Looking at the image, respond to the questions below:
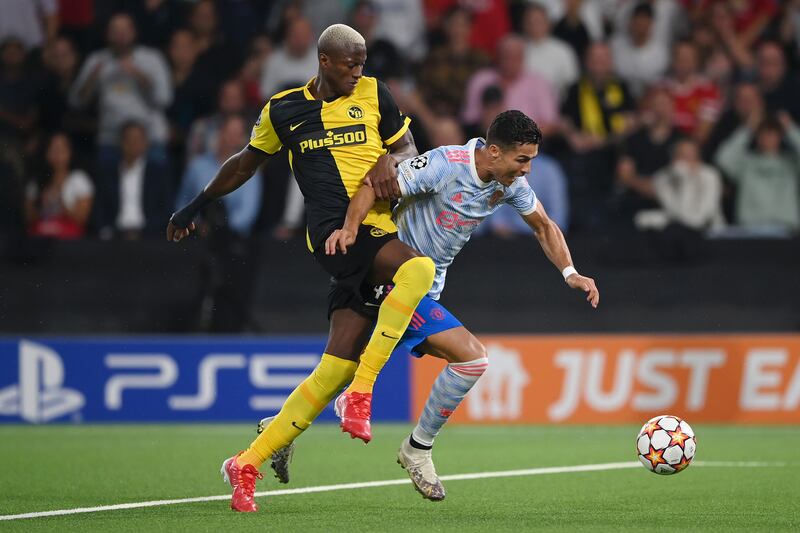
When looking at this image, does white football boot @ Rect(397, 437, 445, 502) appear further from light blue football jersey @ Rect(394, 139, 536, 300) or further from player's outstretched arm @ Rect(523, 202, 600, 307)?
player's outstretched arm @ Rect(523, 202, 600, 307)

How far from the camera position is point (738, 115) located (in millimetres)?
14047

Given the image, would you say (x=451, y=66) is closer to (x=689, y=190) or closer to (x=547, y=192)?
(x=547, y=192)

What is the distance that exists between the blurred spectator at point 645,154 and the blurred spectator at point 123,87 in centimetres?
454

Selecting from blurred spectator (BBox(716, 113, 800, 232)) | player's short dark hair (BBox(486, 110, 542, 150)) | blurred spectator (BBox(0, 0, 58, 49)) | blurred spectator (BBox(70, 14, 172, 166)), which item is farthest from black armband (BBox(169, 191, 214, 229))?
blurred spectator (BBox(0, 0, 58, 49))

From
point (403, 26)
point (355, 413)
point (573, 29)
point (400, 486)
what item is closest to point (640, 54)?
point (573, 29)

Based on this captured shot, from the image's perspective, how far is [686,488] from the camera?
25.5 feet

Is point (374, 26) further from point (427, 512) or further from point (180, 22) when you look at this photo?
point (427, 512)

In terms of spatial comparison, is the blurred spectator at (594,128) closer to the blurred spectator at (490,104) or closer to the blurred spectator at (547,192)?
the blurred spectator at (547,192)

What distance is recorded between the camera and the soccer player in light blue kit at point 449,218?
6.87m

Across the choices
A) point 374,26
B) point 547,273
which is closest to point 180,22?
point 374,26

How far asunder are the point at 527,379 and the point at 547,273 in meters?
1.00

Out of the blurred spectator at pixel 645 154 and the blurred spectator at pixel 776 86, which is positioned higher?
the blurred spectator at pixel 776 86

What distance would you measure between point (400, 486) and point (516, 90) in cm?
690

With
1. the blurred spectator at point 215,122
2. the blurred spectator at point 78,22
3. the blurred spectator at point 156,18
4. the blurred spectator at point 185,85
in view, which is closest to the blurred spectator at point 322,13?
the blurred spectator at point 185,85
